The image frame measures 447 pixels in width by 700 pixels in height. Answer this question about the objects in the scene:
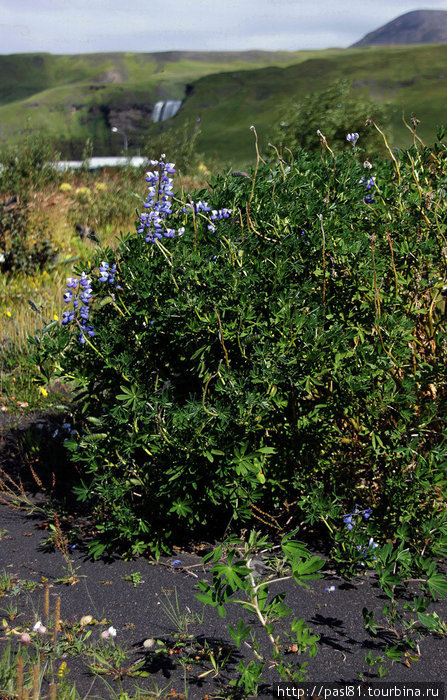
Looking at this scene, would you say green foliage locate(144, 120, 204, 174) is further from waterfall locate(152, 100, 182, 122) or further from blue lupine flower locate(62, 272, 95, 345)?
waterfall locate(152, 100, 182, 122)

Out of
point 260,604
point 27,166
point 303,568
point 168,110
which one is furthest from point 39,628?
point 168,110

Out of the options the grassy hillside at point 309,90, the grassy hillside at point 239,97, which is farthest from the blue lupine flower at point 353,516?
the grassy hillside at point 309,90

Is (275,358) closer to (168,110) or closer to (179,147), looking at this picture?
(179,147)

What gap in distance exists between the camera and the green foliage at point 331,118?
655 inches

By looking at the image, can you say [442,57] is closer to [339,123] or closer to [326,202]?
[339,123]

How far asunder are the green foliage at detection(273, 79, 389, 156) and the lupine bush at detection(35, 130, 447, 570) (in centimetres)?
1419

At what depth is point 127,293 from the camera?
3.10m

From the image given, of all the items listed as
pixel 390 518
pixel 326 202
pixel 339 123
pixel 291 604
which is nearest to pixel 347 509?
pixel 390 518

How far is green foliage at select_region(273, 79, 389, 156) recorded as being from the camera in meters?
16.6

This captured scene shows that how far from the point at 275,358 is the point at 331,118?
51.4 ft

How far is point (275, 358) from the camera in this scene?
261 centimetres

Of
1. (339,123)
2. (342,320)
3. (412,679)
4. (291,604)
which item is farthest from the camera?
(339,123)

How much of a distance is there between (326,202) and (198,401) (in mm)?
1201

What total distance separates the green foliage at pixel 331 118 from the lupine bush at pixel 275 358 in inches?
559
